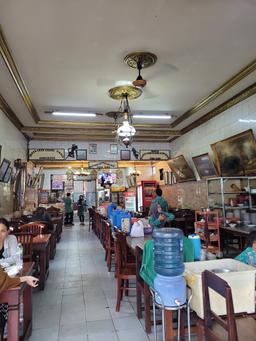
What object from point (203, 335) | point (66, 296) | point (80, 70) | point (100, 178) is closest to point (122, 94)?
point (80, 70)

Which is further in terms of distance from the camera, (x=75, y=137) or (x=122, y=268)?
(x=75, y=137)

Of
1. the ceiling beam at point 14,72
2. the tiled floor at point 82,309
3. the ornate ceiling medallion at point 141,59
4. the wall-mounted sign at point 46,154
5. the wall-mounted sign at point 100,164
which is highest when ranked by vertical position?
the ornate ceiling medallion at point 141,59

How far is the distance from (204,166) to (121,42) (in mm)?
4482

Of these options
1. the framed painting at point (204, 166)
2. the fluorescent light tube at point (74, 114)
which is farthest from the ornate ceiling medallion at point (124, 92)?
the framed painting at point (204, 166)

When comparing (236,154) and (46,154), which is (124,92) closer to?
(236,154)

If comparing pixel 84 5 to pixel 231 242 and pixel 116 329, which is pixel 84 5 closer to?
pixel 116 329

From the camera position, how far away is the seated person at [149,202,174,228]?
520 centimetres

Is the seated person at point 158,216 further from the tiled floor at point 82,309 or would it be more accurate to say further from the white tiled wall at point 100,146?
the white tiled wall at point 100,146

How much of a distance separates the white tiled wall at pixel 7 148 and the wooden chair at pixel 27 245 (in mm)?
1876

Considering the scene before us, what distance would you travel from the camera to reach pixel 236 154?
5.83 metres

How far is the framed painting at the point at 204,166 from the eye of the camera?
7.00 m

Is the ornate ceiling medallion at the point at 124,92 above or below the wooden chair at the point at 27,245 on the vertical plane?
above

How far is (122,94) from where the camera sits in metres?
5.55

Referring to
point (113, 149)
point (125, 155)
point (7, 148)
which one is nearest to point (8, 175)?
point (7, 148)
